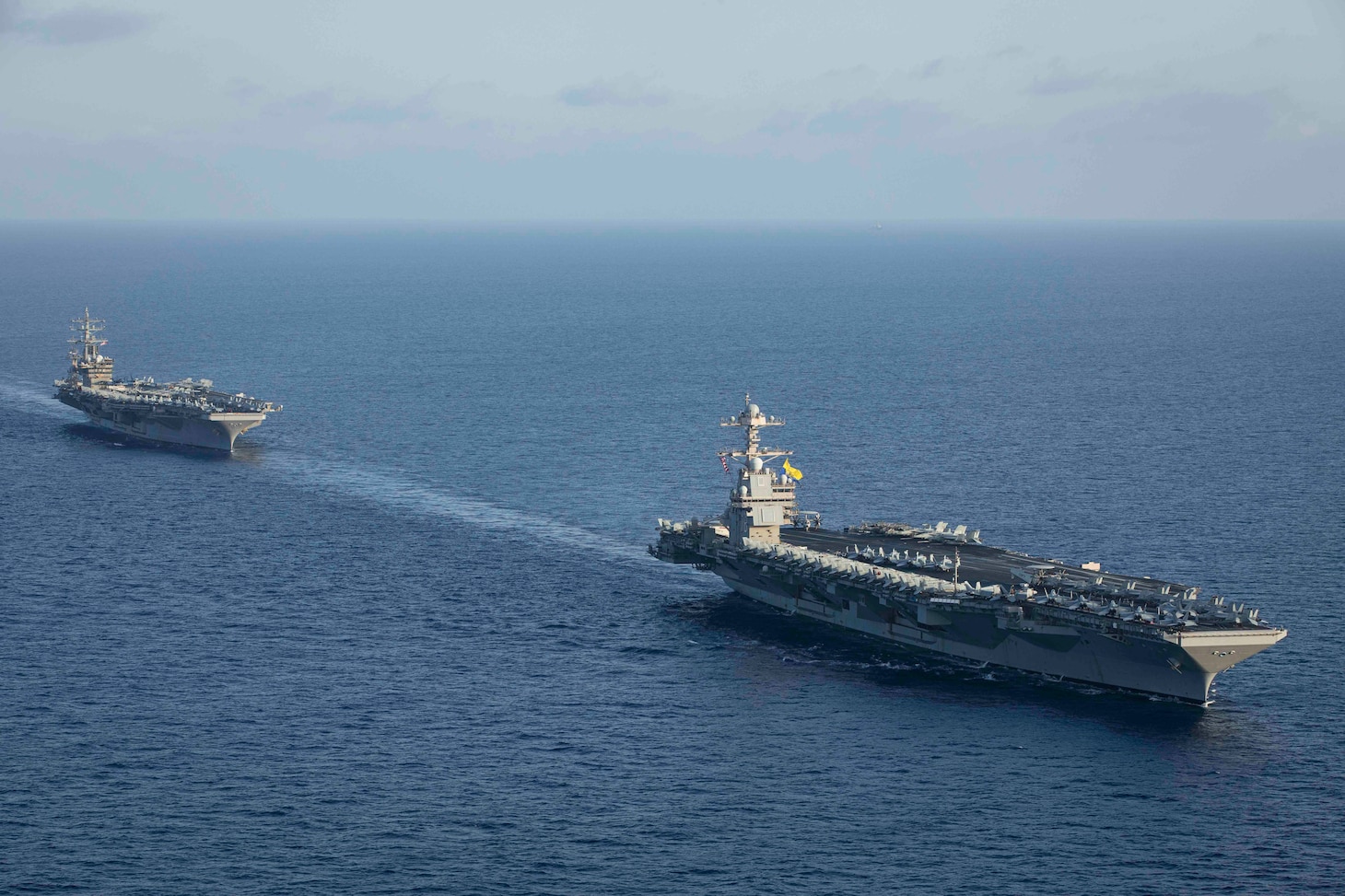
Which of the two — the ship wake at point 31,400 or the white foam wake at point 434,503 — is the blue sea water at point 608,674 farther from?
the ship wake at point 31,400

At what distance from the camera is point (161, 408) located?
110625 millimetres

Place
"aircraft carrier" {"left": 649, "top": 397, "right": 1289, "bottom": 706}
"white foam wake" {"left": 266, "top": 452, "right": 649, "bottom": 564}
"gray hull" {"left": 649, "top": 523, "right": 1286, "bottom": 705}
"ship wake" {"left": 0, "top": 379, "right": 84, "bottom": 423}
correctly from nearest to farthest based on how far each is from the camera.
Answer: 1. "gray hull" {"left": 649, "top": 523, "right": 1286, "bottom": 705}
2. "aircraft carrier" {"left": 649, "top": 397, "right": 1289, "bottom": 706}
3. "white foam wake" {"left": 266, "top": 452, "right": 649, "bottom": 564}
4. "ship wake" {"left": 0, "top": 379, "right": 84, "bottom": 423}

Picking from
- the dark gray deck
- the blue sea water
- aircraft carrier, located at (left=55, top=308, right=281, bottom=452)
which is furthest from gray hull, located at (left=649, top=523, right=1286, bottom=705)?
aircraft carrier, located at (left=55, top=308, right=281, bottom=452)

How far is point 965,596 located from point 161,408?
229 feet

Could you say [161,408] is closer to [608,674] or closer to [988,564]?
[608,674]

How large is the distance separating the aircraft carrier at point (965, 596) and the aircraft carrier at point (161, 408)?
40726mm

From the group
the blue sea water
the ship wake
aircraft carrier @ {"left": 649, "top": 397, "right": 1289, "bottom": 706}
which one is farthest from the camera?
the ship wake

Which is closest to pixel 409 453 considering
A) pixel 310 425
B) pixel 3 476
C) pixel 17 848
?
pixel 310 425

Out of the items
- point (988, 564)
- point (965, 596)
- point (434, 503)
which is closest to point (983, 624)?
point (965, 596)

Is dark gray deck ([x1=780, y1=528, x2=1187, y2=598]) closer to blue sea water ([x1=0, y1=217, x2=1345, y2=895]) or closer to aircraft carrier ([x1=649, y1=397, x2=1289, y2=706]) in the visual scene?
aircraft carrier ([x1=649, y1=397, x2=1289, y2=706])

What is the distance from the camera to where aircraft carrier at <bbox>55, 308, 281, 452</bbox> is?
106 m

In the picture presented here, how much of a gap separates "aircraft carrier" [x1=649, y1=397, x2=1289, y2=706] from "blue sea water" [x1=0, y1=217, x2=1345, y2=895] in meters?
1.39

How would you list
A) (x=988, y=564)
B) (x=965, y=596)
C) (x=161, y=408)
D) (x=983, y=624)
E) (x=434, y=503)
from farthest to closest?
1. (x=161, y=408)
2. (x=434, y=503)
3. (x=988, y=564)
4. (x=965, y=596)
5. (x=983, y=624)

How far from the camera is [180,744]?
167ft
